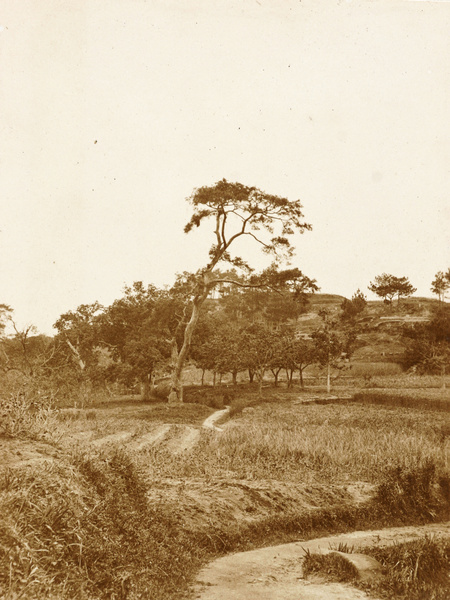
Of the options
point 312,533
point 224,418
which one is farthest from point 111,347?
point 312,533

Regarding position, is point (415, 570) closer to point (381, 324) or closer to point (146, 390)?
point (146, 390)

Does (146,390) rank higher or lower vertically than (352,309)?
lower

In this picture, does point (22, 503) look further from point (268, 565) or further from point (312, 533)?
point (312, 533)

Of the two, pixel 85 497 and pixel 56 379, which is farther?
pixel 56 379

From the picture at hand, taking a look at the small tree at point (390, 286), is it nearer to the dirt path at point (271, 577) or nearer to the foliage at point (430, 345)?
the foliage at point (430, 345)

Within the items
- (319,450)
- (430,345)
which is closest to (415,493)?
(319,450)

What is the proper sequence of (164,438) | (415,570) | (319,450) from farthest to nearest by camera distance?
1. (164,438)
2. (319,450)
3. (415,570)

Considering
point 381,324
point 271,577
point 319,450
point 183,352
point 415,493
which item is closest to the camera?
point 271,577

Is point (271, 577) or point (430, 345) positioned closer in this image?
point (271, 577)
